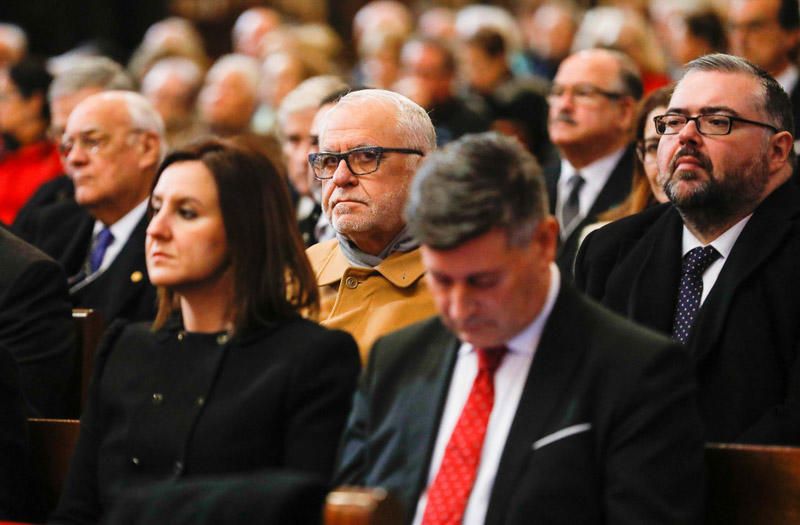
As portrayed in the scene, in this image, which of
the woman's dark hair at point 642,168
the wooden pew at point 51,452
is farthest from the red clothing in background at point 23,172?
the wooden pew at point 51,452

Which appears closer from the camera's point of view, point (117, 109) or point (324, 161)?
point (324, 161)

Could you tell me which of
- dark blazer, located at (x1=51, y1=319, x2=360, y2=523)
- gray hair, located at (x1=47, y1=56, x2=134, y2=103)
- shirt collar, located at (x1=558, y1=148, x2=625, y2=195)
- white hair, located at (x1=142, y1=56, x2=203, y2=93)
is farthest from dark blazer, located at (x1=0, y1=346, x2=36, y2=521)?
white hair, located at (x1=142, y1=56, x2=203, y2=93)

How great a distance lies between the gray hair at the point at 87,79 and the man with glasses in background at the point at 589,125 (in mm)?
2407

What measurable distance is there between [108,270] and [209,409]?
2268mm

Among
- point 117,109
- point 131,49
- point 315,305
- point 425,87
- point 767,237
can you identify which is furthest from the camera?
point 131,49

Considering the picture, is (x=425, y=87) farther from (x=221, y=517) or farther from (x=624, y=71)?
(x=221, y=517)

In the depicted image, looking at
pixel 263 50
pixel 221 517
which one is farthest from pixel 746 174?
pixel 263 50

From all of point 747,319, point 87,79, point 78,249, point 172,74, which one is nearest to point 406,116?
point 747,319

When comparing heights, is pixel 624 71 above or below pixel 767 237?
above

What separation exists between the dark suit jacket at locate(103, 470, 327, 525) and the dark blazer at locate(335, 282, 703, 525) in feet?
1.25

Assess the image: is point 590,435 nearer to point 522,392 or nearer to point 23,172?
point 522,392

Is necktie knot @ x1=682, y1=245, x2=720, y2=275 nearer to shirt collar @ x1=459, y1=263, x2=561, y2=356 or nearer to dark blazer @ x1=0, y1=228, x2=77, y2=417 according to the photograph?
shirt collar @ x1=459, y1=263, x2=561, y2=356

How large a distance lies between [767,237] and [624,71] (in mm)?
2446

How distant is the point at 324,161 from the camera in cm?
367
